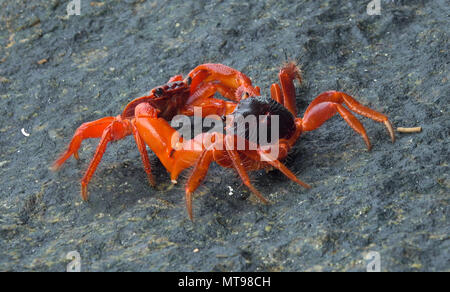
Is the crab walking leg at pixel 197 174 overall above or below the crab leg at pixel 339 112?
above

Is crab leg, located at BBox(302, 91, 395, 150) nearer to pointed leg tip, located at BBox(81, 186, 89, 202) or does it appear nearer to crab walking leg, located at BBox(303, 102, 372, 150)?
crab walking leg, located at BBox(303, 102, 372, 150)

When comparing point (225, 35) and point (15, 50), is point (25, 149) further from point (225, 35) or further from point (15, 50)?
point (225, 35)

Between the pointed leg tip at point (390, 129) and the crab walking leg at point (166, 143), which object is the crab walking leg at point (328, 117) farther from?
the crab walking leg at point (166, 143)

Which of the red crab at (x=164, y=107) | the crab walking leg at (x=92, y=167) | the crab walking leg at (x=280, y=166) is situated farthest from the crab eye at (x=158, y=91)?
the crab walking leg at (x=280, y=166)

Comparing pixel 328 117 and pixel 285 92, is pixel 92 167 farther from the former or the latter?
pixel 328 117

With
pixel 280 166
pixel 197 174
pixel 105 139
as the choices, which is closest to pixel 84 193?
pixel 105 139

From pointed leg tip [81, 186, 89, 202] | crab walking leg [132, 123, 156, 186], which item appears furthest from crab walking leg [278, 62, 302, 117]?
pointed leg tip [81, 186, 89, 202]
